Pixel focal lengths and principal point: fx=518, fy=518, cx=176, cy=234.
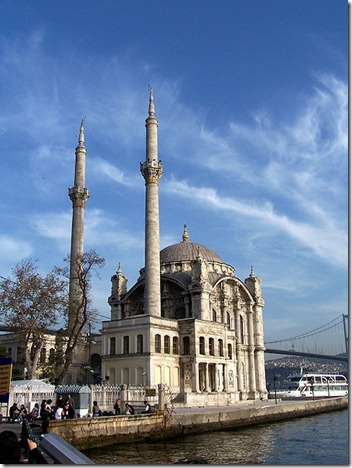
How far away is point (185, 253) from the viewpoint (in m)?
52.9

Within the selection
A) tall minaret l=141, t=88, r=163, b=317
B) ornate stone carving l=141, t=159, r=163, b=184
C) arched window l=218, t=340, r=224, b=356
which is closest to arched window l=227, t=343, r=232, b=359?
arched window l=218, t=340, r=224, b=356

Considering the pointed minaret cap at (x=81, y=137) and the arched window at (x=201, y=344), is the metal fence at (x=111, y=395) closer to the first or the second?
the arched window at (x=201, y=344)

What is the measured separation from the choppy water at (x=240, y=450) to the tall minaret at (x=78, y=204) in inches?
793

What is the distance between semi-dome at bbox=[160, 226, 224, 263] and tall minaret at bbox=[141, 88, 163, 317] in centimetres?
1221

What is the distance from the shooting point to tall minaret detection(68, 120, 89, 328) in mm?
41875

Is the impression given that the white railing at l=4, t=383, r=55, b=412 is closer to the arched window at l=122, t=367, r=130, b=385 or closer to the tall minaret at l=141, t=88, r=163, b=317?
the arched window at l=122, t=367, r=130, b=385

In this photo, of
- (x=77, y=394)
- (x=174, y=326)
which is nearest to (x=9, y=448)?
(x=77, y=394)

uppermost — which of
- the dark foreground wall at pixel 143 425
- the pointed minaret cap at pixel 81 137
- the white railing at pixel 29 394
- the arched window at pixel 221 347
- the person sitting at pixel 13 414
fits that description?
the pointed minaret cap at pixel 81 137

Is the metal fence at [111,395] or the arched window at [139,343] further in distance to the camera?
the arched window at [139,343]

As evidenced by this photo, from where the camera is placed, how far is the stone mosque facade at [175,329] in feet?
123

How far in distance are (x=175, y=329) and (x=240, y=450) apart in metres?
19.4

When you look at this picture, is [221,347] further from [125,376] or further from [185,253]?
[185,253]

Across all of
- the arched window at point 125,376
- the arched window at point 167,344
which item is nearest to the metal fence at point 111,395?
the arched window at point 125,376

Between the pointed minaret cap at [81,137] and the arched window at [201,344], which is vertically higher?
the pointed minaret cap at [81,137]
